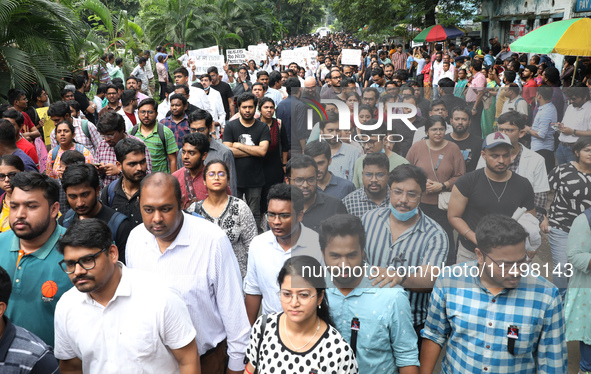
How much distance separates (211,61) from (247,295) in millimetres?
8999

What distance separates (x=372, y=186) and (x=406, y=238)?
1.36 ft

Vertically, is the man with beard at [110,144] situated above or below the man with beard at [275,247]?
above

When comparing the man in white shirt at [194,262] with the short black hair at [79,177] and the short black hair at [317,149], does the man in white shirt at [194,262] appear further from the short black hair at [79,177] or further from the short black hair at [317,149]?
the short black hair at [317,149]

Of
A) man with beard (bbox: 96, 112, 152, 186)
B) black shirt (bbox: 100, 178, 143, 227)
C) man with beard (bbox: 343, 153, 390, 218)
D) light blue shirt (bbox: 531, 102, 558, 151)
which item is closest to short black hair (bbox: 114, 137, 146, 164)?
black shirt (bbox: 100, 178, 143, 227)

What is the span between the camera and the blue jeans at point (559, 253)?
398 centimetres

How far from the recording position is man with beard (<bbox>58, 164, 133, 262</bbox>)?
363cm

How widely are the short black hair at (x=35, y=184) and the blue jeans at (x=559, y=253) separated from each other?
338 cm

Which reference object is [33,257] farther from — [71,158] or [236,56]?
[236,56]

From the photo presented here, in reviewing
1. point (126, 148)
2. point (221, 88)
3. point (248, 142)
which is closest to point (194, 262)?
point (126, 148)

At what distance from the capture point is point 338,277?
116 inches

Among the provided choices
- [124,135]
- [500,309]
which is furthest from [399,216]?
[124,135]

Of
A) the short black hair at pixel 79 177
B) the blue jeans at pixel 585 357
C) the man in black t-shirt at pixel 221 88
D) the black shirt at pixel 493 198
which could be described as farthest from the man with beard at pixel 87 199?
the man in black t-shirt at pixel 221 88

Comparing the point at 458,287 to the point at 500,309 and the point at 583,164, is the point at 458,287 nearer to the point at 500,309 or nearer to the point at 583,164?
the point at 500,309

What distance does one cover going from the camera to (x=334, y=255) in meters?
3.01
